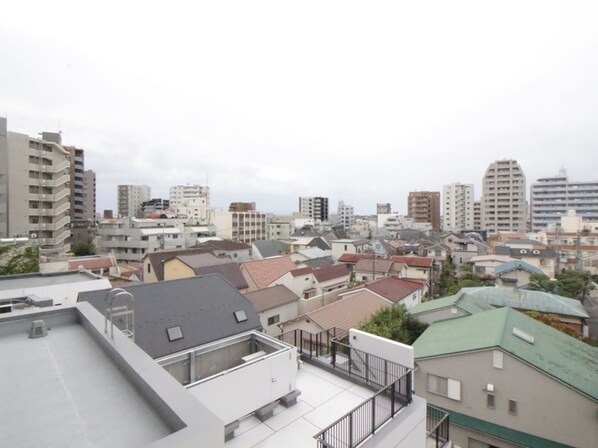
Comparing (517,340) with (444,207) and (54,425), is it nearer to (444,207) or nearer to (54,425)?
(54,425)

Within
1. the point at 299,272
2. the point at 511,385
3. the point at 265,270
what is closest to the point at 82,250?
the point at 265,270

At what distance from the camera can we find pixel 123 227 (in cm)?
3575

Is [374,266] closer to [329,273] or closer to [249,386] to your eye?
[329,273]

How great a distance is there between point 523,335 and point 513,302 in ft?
29.4

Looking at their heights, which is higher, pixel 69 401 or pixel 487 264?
pixel 69 401

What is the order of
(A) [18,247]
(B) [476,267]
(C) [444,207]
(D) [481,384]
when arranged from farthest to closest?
(C) [444,207], (B) [476,267], (A) [18,247], (D) [481,384]

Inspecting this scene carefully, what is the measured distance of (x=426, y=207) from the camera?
77.3 meters

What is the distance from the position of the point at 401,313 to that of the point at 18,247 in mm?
20381

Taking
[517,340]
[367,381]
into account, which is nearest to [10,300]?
[367,381]

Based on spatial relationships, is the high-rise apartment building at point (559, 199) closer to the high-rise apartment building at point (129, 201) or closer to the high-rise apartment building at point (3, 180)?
the high-rise apartment building at point (3, 180)

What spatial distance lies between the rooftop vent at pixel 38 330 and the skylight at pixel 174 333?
14.9ft

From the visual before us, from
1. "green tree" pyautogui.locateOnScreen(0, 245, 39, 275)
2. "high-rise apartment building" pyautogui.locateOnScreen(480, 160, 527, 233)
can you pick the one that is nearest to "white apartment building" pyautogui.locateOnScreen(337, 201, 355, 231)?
"high-rise apartment building" pyautogui.locateOnScreen(480, 160, 527, 233)

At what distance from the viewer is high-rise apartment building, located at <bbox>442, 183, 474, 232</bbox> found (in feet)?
231

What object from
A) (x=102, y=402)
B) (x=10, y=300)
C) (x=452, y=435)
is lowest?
(x=452, y=435)
